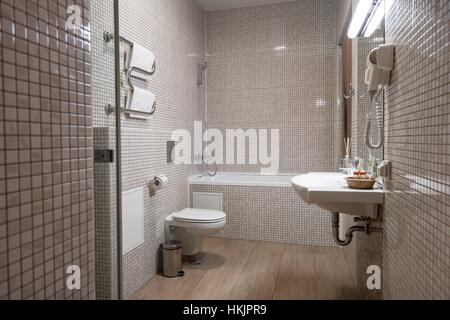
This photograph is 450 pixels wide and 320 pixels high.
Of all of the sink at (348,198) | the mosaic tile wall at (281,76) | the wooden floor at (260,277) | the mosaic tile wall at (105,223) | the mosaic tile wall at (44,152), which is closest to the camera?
the mosaic tile wall at (44,152)

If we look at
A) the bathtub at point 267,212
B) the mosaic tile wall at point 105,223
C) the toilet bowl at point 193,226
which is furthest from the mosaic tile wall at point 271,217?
the mosaic tile wall at point 105,223

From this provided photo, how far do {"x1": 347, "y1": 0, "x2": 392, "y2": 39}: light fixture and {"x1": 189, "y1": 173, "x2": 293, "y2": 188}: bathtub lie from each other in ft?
5.43

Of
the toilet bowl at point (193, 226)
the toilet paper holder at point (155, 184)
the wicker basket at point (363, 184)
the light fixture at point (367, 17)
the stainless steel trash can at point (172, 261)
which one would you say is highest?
the light fixture at point (367, 17)

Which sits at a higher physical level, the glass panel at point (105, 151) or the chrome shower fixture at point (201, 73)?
the chrome shower fixture at point (201, 73)

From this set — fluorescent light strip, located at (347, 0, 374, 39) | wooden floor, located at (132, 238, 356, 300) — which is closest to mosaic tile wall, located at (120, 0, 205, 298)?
wooden floor, located at (132, 238, 356, 300)

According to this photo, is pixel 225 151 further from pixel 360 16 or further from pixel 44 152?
pixel 44 152

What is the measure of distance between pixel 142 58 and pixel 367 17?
Answer: 157 cm

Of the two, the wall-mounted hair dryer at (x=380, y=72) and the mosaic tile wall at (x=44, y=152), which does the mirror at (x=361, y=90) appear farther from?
the mosaic tile wall at (x=44, y=152)

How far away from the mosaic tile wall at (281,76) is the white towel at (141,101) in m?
1.55

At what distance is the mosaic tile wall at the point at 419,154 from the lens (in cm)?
87

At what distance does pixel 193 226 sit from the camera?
2705 mm

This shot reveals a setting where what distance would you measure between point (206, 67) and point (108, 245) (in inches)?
129

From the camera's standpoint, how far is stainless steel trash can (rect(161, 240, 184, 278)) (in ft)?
8.62

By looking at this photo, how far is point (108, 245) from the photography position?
3.47 ft
